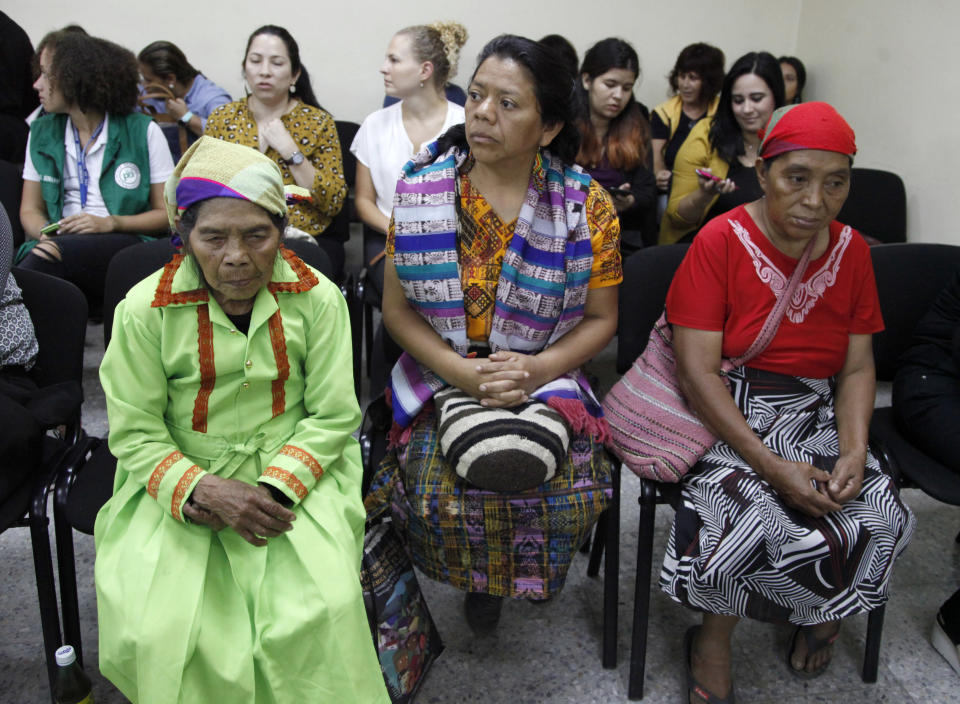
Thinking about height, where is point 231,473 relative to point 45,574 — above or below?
above

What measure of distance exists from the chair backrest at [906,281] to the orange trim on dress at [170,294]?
5.97 feet

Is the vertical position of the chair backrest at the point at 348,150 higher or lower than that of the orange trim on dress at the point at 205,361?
higher

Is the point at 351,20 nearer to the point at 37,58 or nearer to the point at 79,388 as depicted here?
the point at 37,58

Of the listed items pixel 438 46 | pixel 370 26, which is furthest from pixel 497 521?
pixel 370 26

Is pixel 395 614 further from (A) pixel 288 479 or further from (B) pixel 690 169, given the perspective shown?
(B) pixel 690 169

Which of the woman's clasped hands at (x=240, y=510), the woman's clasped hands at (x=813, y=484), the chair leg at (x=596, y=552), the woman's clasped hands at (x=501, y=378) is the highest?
the woman's clasped hands at (x=501, y=378)

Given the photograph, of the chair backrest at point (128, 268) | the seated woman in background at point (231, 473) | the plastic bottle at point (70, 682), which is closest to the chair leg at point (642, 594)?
the seated woman in background at point (231, 473)

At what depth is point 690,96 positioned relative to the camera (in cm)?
402

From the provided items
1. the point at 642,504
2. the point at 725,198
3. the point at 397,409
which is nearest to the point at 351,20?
the point at 725,198

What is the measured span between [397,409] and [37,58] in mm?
2535

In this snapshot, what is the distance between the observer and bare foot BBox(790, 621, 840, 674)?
191 centimetres

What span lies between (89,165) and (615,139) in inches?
84.4

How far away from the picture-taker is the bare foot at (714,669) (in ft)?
5.93

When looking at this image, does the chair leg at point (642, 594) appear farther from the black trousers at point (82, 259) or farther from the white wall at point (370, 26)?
the white wall at point (370, 26)
